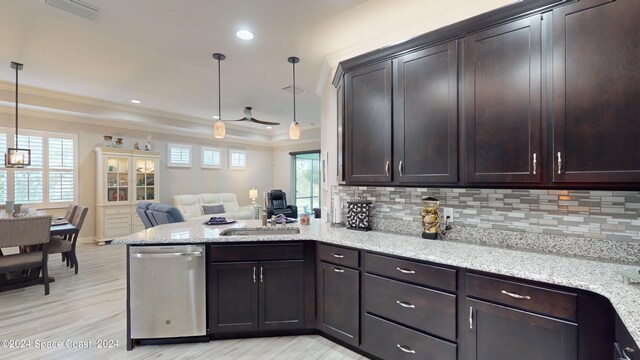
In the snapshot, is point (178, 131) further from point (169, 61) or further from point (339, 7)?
point (339, 7)

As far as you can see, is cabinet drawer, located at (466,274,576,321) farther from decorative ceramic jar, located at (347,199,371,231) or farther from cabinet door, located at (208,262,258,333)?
cabinet door, located at (208,262,258,333)

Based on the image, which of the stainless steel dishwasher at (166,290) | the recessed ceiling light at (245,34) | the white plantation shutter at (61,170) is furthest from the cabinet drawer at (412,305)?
the white plantation shutter at (61,170)

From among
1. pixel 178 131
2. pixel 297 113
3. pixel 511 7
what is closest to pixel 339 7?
pixel 511 7

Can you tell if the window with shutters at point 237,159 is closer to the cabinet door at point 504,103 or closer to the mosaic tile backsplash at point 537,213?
the mosaic tile backsplash at point 537,213

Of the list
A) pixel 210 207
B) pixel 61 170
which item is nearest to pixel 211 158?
pixel 210 207

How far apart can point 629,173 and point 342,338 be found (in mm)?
2143

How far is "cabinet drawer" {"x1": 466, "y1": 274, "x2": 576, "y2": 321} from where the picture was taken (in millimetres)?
1454

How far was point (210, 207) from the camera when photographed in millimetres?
7348

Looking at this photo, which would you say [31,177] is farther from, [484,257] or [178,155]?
[484,257]

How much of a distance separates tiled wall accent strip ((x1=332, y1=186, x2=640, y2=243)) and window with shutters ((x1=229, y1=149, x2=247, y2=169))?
6743mm

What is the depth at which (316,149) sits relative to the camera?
28.4ft

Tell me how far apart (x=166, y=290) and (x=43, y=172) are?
5126 millimetres

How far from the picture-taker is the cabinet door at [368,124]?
2461 millimetres

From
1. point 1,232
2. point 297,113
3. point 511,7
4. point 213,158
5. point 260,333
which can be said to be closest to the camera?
point 511,7
